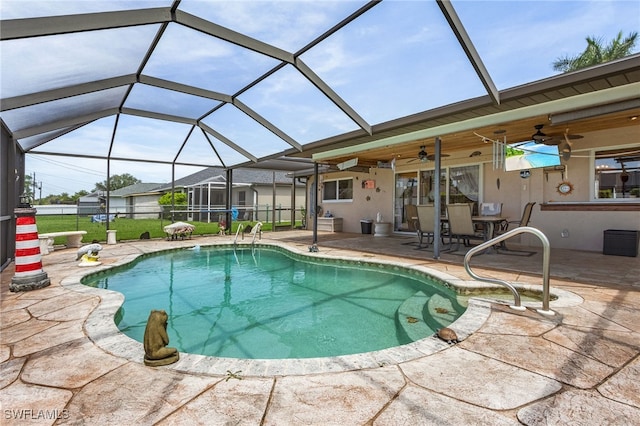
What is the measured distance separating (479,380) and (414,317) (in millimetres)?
1800

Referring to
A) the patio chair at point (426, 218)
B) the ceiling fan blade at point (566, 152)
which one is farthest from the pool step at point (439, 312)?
the ceiling fan blade at point (566, 152)

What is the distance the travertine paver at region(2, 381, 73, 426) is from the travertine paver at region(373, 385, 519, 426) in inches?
65.0

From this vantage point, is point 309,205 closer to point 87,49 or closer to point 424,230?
point 424,230

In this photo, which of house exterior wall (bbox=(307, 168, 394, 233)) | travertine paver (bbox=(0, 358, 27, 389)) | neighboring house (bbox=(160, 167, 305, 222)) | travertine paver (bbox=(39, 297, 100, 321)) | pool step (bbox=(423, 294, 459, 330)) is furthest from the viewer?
neighboring house (bbox=(160, 167, 305, 222))

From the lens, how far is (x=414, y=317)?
3.64 m

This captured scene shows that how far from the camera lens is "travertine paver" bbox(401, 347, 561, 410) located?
1.69m

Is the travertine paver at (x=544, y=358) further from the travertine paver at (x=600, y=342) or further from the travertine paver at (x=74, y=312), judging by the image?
the travertine paver at (x=74, y=312)

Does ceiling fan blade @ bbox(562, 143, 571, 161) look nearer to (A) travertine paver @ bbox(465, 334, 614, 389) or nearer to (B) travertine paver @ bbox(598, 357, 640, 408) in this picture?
(A) travertine paver @ bbox(465, 334, 614, 389)

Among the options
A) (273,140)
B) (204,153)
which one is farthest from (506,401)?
(204,153)

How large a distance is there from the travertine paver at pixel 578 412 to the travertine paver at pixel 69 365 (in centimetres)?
249

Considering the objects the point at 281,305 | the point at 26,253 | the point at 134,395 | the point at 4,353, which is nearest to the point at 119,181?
the point at 26,253

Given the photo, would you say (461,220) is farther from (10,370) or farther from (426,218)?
(10,370)

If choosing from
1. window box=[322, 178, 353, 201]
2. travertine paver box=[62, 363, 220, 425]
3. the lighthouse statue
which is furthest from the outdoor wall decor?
the lighthouse statue

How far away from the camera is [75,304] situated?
11.0 feet
